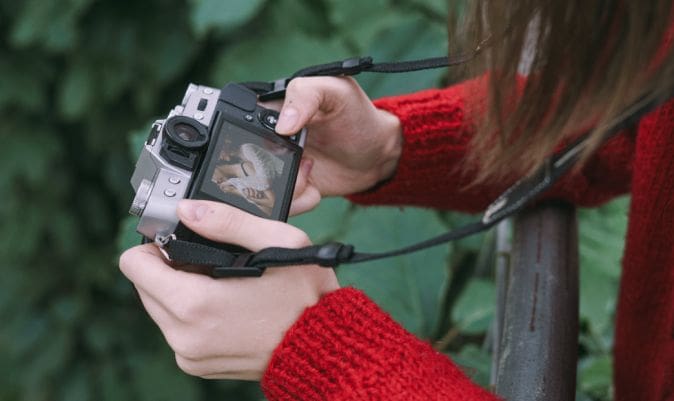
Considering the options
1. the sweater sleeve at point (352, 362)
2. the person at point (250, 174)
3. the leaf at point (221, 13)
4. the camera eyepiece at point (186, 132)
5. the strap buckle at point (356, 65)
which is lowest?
the sweater sleeve at point (352, 362)

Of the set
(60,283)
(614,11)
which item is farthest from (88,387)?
(614,11)

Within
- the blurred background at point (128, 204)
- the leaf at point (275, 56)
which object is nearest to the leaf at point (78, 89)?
the blurred background at point (128, 204)

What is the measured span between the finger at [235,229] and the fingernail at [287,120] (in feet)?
0.45

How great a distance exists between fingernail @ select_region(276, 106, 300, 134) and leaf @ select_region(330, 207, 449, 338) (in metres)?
0.31

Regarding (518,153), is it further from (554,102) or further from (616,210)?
(616,210)

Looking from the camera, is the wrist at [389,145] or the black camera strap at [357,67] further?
the wrist at [389,145]

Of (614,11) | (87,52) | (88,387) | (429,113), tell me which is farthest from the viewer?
(88,387)

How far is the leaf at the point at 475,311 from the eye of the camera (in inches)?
41.5

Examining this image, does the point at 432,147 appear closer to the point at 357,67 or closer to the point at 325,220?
the point at 357,67

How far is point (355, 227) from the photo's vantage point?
1.09 m

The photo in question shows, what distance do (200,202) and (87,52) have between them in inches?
44.0

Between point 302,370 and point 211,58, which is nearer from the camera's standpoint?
point 302,370

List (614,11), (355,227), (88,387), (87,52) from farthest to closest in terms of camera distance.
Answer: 1. (88,387)
2. (87,52)
3. (355,227)
4. (614,11)

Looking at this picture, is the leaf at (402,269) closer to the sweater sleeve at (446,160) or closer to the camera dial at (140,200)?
the sweater sleeve at (446,160)
